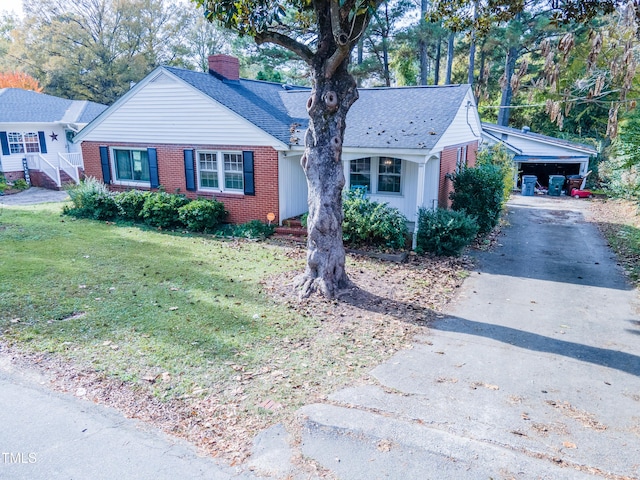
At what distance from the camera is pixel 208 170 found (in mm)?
14703

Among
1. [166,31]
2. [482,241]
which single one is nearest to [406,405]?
[482,241]

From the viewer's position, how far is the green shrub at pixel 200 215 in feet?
45.0

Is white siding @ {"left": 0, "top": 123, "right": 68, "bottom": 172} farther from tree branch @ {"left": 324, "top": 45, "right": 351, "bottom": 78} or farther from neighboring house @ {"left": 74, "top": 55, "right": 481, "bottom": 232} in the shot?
tree branch @ {"left": 324, "top": 45, "right": 351, "bottom": 78}

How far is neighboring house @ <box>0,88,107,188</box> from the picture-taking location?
22.6 meters

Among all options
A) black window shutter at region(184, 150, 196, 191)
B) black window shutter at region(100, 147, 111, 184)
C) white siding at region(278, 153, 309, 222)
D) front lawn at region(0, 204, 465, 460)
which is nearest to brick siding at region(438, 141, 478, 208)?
front lawn at region(0, 204, 465, 460)

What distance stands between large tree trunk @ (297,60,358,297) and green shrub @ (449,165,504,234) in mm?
6677

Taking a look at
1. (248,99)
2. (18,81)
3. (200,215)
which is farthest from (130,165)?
(18,81)

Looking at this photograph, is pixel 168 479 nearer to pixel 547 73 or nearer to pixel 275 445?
pixel 275 445

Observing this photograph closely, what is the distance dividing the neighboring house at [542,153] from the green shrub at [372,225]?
15674 millimetres

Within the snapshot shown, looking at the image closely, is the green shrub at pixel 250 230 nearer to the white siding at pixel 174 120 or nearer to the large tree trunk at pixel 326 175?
the white siding at pixel 174 120

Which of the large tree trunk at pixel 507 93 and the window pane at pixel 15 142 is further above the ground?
the large tree trunk at pixel 507 93

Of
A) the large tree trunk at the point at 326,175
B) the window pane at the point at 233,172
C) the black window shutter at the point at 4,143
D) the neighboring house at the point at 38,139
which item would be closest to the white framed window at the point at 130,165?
the window pane at the point at 233,172

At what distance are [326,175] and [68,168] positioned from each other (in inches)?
783

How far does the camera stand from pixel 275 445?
4250 mm
